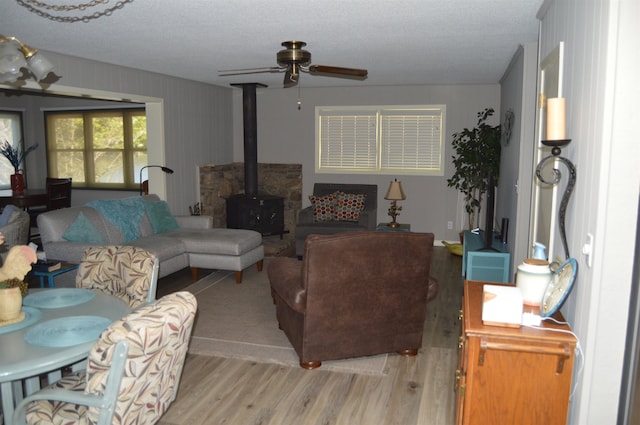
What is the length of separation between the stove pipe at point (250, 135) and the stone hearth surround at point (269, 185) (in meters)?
0.54

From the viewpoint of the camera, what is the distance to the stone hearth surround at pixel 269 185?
7926mm

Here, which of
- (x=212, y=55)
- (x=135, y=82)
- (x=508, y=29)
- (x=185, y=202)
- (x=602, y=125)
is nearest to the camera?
(x=602, y=125)

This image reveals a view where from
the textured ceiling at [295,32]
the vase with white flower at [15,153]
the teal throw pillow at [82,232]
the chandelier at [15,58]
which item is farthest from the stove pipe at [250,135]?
the chandelier at [15,58]

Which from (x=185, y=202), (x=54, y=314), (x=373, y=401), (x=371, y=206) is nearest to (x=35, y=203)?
(x=185, y=202)

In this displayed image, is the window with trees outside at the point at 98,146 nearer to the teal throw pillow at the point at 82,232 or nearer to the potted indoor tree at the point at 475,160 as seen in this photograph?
the teal throw pillow at the point at 82,232

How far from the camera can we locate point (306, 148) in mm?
8180

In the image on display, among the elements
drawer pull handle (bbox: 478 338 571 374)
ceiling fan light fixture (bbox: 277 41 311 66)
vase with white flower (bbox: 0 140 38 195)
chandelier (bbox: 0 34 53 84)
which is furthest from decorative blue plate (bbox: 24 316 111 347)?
vase with white flower (bbox: 0 140 38 195)

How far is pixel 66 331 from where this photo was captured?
2305 mm

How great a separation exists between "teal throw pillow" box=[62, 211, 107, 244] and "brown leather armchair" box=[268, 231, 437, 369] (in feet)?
7.43

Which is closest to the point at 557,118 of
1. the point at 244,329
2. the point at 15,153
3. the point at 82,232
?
the point at 244,329

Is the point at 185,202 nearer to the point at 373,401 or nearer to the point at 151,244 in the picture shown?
the point at 151,244

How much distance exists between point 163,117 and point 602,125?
560cm

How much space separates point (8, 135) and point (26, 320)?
8144 millimetres

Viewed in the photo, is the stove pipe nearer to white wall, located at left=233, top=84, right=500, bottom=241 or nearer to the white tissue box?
white wall, located at left=233, top=84, right=500, bottom=241
